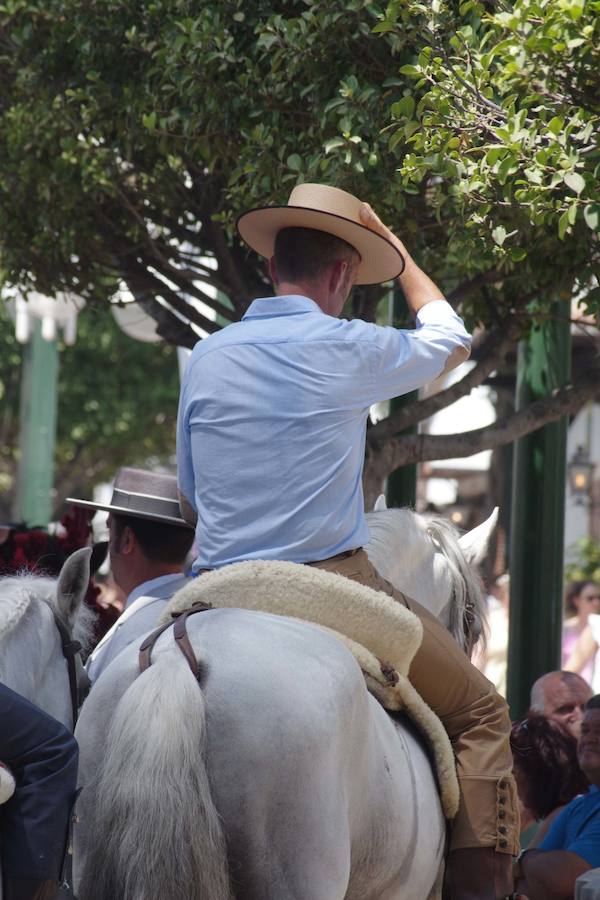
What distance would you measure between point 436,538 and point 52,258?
12.3 ft

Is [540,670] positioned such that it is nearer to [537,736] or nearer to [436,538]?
[537,736]

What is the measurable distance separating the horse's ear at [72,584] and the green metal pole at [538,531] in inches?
184

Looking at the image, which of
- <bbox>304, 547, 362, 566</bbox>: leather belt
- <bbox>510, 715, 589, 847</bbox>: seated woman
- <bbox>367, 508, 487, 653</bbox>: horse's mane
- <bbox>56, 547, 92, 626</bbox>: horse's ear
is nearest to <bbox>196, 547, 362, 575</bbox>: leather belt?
<bbox>304, 547, 362, 566</bbox>: leather belt

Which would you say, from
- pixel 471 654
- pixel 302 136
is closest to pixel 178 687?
pixel 471 654

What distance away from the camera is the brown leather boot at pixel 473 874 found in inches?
145

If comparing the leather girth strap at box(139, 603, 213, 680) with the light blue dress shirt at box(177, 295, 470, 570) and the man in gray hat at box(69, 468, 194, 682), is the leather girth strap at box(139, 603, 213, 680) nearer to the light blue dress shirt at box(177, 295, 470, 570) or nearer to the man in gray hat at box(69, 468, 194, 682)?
the light blue dress shirt at box(177, 295, 470, 570)

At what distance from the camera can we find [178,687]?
284 cm

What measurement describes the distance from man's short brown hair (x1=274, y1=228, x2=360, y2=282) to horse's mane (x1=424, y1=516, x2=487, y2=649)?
131 cm

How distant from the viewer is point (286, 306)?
358cm

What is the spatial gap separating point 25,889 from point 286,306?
165cm

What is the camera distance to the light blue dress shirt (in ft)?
11.2

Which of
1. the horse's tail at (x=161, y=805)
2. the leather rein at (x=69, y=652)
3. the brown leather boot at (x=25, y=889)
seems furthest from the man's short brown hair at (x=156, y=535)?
the horse's tail at (x=161, y=805)

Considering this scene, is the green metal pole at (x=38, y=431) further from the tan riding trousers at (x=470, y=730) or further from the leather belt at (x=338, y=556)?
the leather belt at (x=338, y=556)

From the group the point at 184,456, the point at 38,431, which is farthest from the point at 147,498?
the point at 38,431
